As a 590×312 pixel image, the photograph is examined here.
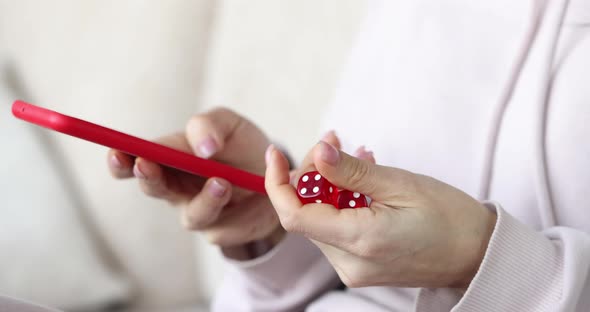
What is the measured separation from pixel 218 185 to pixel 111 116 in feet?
1.72

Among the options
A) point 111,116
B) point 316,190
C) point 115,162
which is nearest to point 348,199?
point 316,190

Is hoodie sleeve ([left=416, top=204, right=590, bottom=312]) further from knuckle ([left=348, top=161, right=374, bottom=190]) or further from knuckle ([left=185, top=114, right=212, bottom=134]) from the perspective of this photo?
knuckle ([left=185, top=114, right=212, bottom=134])

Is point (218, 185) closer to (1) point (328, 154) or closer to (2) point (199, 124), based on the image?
(2) point (199, 124)

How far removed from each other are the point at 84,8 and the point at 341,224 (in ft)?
2.65

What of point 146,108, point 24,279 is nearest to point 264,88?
point 146,108

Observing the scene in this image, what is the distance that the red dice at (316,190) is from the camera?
0.44m

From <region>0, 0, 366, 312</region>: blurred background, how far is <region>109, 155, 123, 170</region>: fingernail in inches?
14.3

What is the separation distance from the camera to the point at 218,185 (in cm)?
58

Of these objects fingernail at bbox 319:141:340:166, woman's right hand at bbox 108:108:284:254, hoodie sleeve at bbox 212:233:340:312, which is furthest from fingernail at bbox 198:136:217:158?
fingernail at bbox 319:141:340:166

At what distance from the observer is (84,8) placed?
108 cm

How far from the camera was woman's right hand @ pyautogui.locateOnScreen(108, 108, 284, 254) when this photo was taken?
595 mm

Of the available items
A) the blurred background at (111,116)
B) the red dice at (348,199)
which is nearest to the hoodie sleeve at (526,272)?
the red dice at (348,199)

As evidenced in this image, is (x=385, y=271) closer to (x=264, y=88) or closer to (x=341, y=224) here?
(x=341, y=224)

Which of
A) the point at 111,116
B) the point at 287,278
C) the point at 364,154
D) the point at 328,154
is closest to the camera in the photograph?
the point at 328,154
